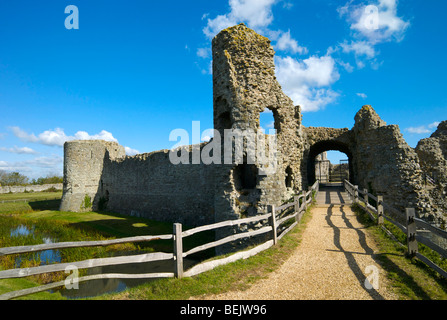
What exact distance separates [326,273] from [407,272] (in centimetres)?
178

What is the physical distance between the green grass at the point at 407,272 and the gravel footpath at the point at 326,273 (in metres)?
0.22

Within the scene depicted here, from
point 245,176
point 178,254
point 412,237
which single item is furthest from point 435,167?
point 178,254

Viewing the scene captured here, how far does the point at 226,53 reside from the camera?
1129cm

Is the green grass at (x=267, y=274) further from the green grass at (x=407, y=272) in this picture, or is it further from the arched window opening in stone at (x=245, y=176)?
the arched window opening in stone at (x=245, y=176)

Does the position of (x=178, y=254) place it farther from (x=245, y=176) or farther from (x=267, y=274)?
(x=245, y=176)

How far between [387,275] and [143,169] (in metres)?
19.6

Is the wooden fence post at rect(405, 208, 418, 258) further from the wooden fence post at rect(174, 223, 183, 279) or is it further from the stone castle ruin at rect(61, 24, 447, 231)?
the wooden fence post at rect(174, 223, 183, 279)

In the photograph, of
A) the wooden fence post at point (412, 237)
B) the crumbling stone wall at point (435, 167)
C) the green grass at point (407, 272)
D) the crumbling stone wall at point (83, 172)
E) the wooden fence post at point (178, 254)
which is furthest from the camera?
the crumbling stone wall at point (83, 172)

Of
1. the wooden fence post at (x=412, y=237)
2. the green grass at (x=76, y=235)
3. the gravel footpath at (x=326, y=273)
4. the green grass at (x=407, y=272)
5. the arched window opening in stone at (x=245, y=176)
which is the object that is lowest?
the green grass at (x=76, y=235)

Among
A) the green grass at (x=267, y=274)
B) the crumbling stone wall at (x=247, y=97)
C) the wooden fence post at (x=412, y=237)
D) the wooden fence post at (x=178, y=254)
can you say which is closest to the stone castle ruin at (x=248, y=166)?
the crumbling stone wall at (x=247, y=97)

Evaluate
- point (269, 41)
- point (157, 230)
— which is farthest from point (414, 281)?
point (157, 230)

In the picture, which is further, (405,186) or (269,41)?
(405,186)

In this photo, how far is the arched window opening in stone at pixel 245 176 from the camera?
36.9 feet
